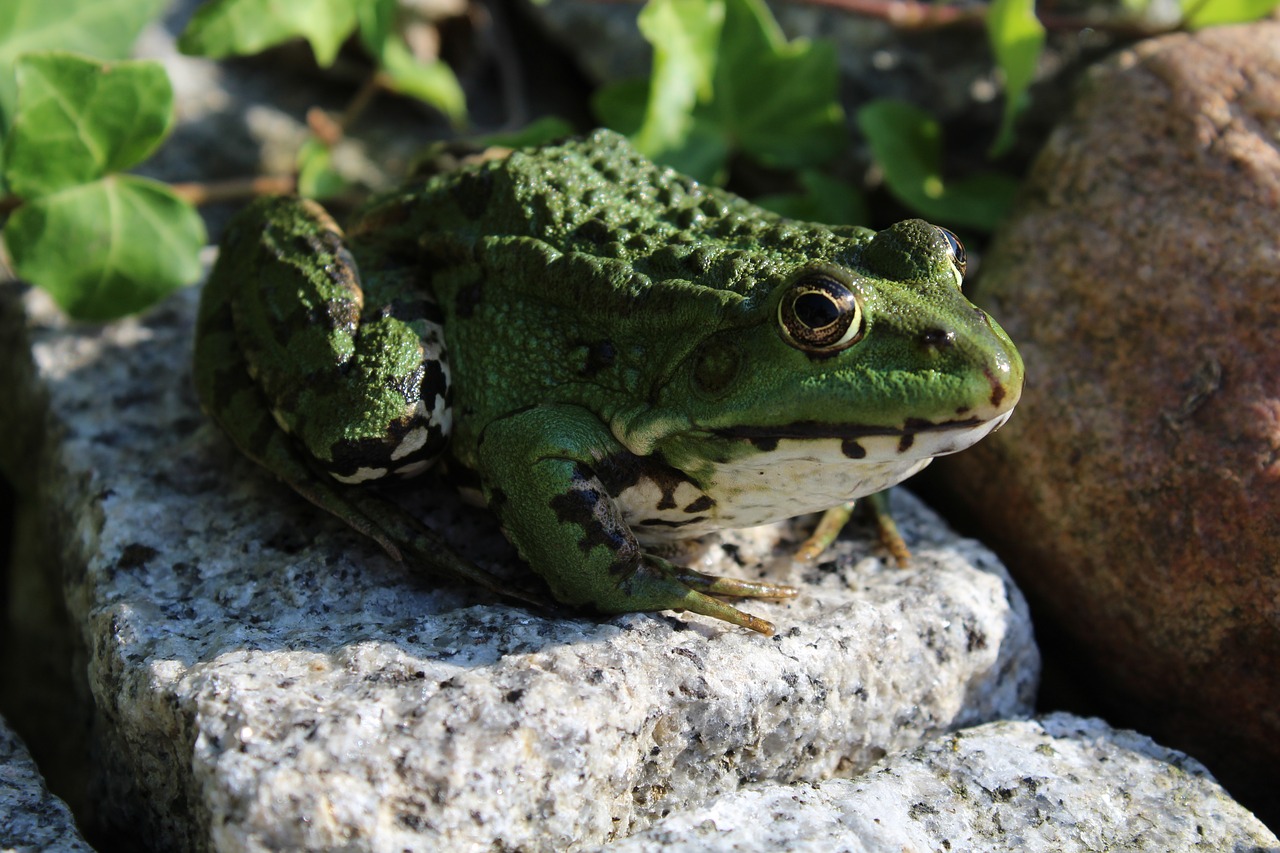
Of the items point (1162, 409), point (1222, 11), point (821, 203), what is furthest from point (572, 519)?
point (1222, 11)

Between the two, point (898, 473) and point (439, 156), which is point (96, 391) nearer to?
point (439, 156)

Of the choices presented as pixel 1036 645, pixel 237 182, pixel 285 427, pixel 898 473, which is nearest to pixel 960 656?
pixel 1036 645

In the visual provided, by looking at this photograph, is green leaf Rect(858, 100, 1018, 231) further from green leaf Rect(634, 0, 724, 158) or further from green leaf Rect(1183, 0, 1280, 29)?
green leaf Rect(1183, 0, 1280, 29)

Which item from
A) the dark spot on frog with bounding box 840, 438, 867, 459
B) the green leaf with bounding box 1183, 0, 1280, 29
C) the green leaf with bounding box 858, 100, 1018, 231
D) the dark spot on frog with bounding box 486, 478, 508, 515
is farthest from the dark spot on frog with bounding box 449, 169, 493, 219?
the green leaf with bounding box 1183, 0, 1280, 29

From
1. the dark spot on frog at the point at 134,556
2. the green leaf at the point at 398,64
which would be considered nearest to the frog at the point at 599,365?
the dark spot on frog at the point at 134,556

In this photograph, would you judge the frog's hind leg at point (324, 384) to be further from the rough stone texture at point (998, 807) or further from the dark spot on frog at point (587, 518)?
the rough stone texture at point (998, 807)

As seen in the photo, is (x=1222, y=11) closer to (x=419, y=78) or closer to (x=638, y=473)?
(x=638, y=473)
